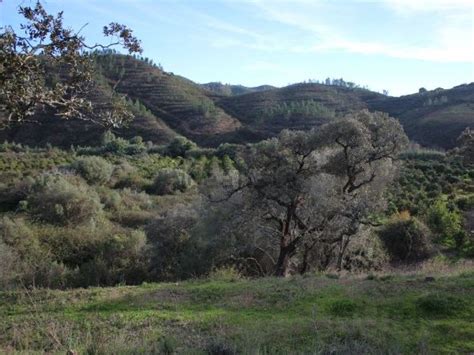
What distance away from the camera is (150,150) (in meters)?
62.7

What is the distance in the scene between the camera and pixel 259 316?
10781 millimetres

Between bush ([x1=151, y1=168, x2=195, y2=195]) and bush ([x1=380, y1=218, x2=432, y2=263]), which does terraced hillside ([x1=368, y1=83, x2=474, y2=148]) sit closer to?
bush ([x1=151, y1=168, x2=195, y2=195])

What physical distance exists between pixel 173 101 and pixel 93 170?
218ft

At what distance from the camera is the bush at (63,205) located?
28.9m

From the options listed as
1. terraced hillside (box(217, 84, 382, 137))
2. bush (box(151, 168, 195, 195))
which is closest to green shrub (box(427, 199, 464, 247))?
bush (box(151, 168, 195, 195))

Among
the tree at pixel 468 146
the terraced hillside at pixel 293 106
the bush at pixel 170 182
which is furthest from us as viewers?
the terraced hillside at pixel 293 106

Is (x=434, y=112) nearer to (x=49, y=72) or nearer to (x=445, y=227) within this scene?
(x=445, y=227)

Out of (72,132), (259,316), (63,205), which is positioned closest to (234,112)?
(72,132)

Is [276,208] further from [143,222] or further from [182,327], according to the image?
[143,222]

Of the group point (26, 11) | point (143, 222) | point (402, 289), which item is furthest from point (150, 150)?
point (26, 11)

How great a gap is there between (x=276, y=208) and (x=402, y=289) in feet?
20.4

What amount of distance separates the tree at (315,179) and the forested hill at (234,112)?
6022 cm

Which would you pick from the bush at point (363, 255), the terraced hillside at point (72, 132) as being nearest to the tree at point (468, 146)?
the bush at point (363, 255)

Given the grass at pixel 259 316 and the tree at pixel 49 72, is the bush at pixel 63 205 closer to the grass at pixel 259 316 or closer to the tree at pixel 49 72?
the grass at pixel 259 316
